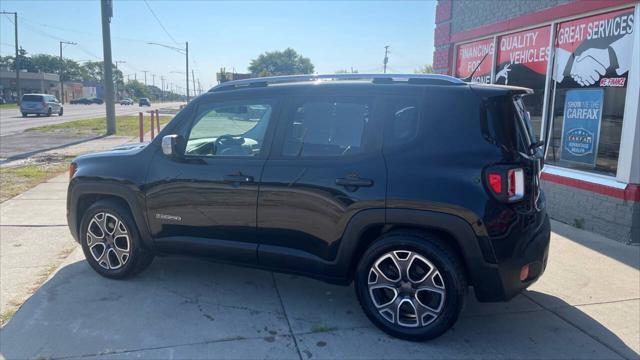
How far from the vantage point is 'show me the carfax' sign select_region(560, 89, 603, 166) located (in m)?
6.81

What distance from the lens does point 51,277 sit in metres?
4.61

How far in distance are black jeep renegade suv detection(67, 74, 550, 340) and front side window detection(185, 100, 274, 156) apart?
1cm

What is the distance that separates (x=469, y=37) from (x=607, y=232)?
499cm

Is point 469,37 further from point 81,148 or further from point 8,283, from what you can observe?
point 81,148

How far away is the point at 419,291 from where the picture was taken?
3521 mm

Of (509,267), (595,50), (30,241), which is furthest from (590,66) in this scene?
(30,241)

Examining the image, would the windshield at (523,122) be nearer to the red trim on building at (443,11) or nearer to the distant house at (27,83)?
the red trim on building at (443,11)

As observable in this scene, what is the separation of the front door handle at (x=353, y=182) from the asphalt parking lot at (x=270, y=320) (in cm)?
109

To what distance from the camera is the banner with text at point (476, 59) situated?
9.33m

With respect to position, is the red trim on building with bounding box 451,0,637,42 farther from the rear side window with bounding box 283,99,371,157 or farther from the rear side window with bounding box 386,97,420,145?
the rear side window with bounding box 283,99,371,157

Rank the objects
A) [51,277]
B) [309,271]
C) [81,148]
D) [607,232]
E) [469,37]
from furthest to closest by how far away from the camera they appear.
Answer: [81,148] < [469,37] < [607,232] < [51,277] < [309,271]

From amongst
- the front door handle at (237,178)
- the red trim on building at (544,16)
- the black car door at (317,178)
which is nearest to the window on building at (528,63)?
the red trim on building at (544,16)

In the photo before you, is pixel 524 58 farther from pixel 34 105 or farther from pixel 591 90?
pixel 34 105

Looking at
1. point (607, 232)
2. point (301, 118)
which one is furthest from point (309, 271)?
point (607, 232)
